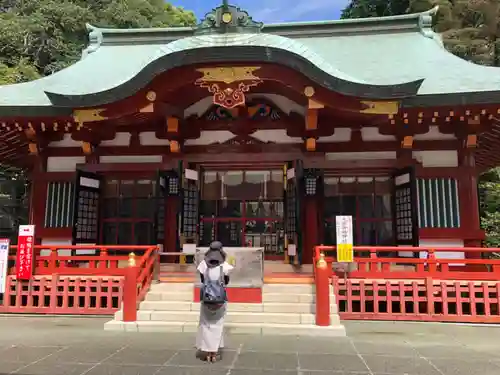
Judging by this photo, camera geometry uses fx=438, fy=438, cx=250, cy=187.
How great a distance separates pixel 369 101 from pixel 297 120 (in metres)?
2.00

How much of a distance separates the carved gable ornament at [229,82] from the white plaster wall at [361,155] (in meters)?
2.67

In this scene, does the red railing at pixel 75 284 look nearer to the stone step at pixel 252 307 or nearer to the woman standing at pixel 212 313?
the stone step at pixel 252 307

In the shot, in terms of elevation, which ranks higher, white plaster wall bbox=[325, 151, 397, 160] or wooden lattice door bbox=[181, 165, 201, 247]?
white plaster wall bbox=[325, 151, 397, 160]

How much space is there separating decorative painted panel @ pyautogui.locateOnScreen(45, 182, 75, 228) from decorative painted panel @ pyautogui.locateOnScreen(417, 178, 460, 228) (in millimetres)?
8038

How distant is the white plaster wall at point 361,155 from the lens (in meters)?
10.1

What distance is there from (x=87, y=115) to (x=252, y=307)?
5.09 meters

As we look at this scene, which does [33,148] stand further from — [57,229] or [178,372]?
[178,372]

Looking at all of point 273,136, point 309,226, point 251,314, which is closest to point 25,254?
point 251,314

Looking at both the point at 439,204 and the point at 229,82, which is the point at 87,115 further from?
the point at 439,204

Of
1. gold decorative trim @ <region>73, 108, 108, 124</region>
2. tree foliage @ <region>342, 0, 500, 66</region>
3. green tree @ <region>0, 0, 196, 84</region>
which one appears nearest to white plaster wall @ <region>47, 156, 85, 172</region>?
gold decorative trim @ <region>73, 108, 108, 124</region>

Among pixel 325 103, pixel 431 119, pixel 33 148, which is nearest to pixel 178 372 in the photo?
pixel 325 103

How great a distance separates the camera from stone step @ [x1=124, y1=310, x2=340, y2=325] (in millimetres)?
7113

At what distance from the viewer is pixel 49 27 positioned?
27.0m

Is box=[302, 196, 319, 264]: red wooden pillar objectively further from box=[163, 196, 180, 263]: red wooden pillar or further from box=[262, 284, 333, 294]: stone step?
box=[163, 196, 180, 263]: red wooden pillar
